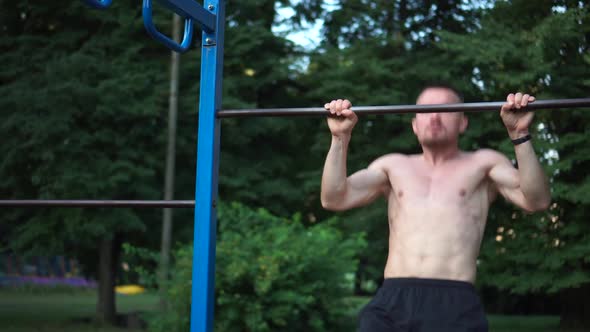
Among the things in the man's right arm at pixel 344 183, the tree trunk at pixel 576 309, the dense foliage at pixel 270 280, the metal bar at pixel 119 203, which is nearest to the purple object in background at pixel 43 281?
the dense foliage at pixel 270 280

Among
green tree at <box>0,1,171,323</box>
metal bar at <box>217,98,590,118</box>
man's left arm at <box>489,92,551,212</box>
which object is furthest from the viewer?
green tree at <box>0,1,171,323</box>

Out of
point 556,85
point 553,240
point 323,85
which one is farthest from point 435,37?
point 553,240

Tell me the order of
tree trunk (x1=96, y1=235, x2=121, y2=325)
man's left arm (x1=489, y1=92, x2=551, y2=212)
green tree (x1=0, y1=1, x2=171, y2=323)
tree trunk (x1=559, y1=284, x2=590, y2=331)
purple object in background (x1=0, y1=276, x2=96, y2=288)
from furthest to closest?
purple object in background (x1=0, y1=276, x2=96, y2=288), tree trunk (x1=96, y1=235, x2=121, y2=325), tree trunk (x1=559, y1=284, x2=590, y2=331), green tree (x1=0, y1=1, x2=171, y2=323), man's left arm (x1=489, y1=92, x2=551, y2=212)

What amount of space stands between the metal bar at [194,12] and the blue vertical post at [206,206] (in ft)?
0.44

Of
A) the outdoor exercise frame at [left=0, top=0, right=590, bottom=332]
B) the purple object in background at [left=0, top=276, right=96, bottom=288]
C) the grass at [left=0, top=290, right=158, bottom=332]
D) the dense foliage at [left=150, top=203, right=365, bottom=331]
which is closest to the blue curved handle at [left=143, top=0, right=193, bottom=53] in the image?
the outdoor exercise frame at [left=0, top=0, right=590, bottom=332]

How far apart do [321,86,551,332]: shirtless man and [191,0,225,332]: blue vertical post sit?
0.36 m

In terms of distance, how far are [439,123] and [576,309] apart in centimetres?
817

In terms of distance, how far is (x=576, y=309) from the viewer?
9.44 m

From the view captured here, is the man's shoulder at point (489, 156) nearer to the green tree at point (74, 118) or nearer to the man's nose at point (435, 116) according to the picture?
the man's nose at point (435, 116)

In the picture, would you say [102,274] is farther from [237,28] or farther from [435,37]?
[435,37]

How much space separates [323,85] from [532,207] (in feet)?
26.7

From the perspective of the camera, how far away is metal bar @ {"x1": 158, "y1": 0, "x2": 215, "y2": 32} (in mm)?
2160

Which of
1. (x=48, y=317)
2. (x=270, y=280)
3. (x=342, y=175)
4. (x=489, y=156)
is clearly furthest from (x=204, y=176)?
(x=48, y=317)

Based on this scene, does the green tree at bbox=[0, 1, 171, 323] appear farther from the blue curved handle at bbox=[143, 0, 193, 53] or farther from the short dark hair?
the short dark hair
